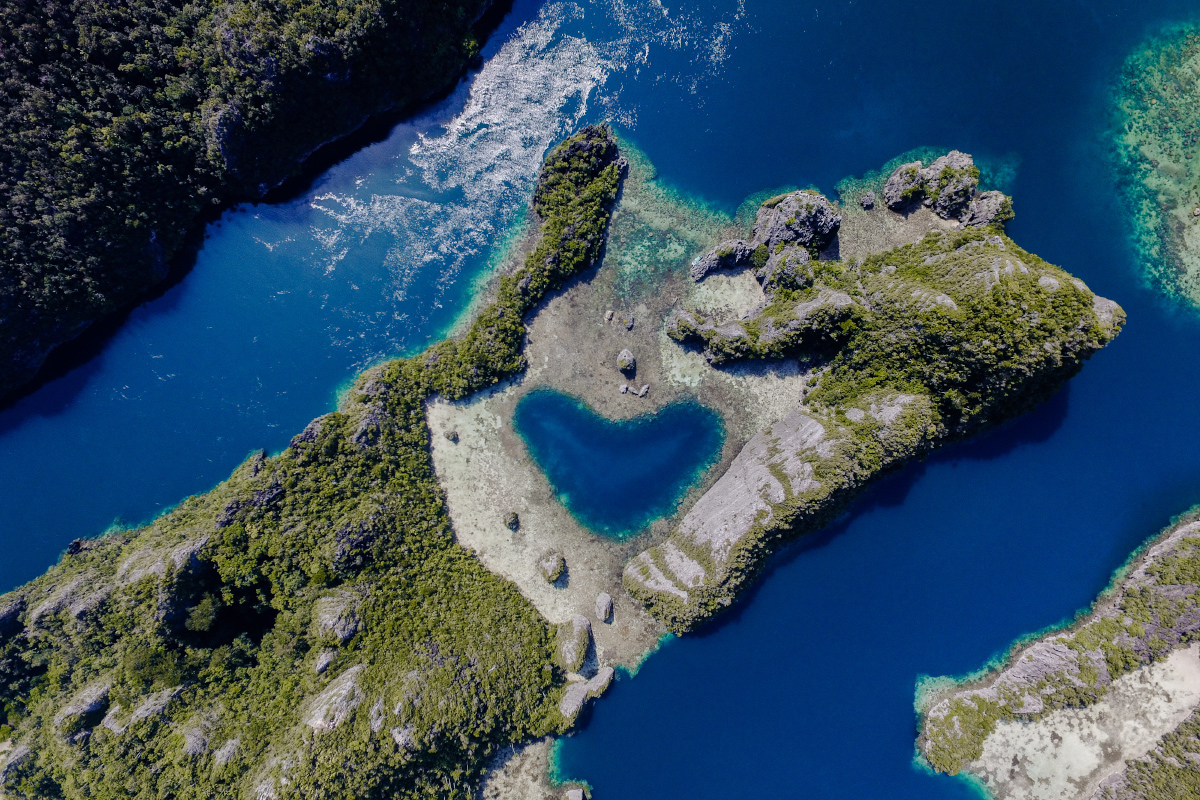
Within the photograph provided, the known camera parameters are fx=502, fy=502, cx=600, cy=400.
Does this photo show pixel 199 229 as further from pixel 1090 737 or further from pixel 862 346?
pixel 1090 737

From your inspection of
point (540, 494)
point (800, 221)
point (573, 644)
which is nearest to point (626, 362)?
point (540, 494)

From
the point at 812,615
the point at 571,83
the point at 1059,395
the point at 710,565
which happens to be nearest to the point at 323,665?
the point at 710,565

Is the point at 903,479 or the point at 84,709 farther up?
the point at 84,709

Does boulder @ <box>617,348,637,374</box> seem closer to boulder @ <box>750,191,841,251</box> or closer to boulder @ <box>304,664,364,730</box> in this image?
boulder @ <box>750,191,841,251</box>

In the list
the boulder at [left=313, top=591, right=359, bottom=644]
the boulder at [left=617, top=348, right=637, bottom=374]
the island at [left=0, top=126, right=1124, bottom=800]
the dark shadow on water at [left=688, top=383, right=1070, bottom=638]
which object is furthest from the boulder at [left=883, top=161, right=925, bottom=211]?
the boulder at [left=313, top=591, right=359, bottom=644]

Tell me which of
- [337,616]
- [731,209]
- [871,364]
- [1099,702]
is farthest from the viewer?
[731,209]

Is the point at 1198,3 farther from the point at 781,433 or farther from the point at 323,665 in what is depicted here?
the point at 323,665
